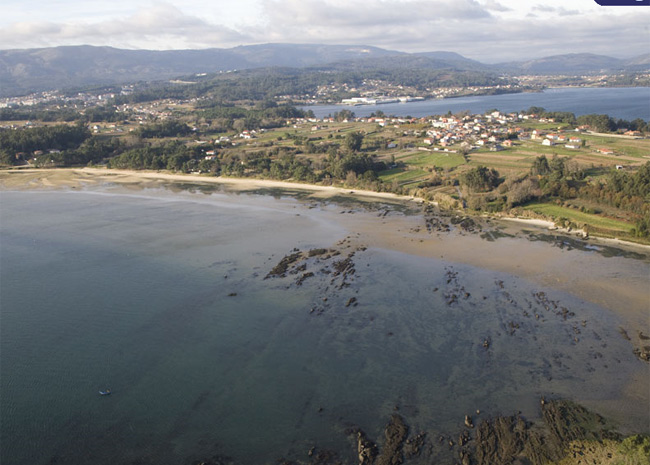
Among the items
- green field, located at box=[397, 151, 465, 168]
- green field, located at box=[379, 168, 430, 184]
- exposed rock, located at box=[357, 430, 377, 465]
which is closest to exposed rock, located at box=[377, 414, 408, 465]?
exposed rock, located at box=[357, 430, 377, 465]

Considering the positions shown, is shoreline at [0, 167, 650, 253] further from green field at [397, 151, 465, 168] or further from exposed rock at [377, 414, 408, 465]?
exposed rock at [377, 414, 408, 465]

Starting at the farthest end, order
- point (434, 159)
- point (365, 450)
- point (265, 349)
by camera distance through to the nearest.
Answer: point (434, 159) → point (265, 349) → point (365, 450)

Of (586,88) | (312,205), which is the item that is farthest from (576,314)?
(586,88)

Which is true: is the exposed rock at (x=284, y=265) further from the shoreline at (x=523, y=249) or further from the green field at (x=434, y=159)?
the green field at (x=434, y=159)

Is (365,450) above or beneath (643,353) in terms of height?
beneath

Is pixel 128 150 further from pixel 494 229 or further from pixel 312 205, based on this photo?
pixel 494 229

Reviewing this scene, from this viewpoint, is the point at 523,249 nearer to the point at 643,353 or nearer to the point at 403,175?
the point at 643,353

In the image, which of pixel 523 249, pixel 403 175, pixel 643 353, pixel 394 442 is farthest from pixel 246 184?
pixel 643 353

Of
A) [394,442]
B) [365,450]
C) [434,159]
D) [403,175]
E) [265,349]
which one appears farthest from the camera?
[434,159]
